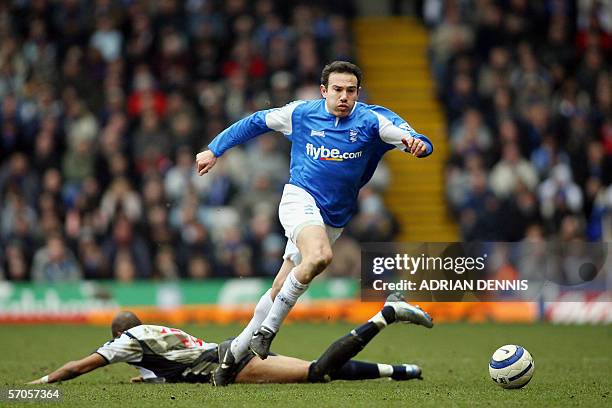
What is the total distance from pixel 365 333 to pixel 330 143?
158 cm

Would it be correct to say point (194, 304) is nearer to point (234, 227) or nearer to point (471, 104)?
point (234, 227)

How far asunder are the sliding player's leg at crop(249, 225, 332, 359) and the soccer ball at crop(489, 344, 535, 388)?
62.0 inches

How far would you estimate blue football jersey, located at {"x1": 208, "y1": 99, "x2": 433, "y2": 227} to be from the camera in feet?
31.7

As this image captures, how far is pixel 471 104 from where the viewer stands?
20.5 meters

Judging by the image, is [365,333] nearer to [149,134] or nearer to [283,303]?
[283,303]

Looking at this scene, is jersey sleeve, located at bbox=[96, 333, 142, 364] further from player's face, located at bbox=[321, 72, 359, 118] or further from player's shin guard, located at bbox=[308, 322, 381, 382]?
player's face, located at bbox=[321, 72, 359, 118]

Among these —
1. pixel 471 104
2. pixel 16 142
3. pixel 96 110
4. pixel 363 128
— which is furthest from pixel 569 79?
pixel 363 128

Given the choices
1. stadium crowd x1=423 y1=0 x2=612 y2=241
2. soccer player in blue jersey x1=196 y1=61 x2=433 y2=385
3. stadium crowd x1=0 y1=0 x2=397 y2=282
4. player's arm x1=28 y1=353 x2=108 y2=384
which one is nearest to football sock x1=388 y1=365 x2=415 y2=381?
soccer player in blue jersey x1=196 y1=61 x2=433 y2=385

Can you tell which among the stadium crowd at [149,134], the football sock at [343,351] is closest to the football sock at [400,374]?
the football sock at [343,351]

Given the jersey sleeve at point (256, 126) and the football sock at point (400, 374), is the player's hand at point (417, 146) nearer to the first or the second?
the jersey sleeve at point (256, 126)

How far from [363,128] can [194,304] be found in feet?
30.0

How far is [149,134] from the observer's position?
63.9 feet

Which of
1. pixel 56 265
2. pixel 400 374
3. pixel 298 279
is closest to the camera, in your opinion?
pixel 298 279
